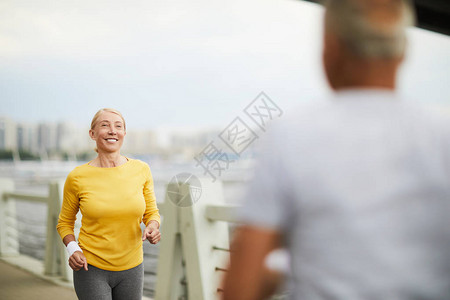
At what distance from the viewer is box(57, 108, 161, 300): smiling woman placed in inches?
71.0

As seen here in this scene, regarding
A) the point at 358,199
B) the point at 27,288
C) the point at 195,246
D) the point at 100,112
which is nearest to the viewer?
the point at 358,199

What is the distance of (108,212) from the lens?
70.9 inches

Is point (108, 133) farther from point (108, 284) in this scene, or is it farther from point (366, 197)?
point (366, 197)

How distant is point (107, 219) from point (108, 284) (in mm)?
246

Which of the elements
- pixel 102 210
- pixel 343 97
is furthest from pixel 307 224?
pixel 102 210

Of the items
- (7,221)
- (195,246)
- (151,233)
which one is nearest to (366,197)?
(151,233)

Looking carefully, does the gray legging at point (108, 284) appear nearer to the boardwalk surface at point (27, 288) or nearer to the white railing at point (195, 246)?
the white railing at point (195, 246)

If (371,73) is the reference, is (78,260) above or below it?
below

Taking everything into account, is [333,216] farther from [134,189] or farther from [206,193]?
[206,193]

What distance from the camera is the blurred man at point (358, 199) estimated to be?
29.0 inches

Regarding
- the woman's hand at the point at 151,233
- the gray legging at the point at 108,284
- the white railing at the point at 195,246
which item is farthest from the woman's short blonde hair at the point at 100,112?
the white railing at the point at 195,246

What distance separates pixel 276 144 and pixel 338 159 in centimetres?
9

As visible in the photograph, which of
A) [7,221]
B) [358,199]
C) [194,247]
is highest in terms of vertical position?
[358,199]

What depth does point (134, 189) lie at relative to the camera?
6.11 feet
